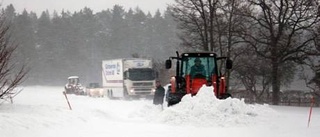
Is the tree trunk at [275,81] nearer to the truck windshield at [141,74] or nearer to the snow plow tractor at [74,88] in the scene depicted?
the truck windshield at [141,74]

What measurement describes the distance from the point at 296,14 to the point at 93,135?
24.3 m

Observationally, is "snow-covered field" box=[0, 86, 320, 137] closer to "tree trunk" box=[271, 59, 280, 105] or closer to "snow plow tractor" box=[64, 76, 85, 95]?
"tree trunk" box=[271, 59, 280, 105]

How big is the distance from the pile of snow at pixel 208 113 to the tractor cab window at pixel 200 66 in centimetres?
235

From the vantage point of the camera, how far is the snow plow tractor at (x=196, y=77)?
18.9 m

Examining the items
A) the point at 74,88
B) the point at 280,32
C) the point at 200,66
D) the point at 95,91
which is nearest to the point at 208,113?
the point at 200,66

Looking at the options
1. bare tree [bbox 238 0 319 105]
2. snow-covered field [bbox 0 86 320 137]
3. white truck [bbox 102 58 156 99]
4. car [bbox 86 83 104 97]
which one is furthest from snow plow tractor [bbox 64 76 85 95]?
snow-covered field [bbox 0 86 320 137]

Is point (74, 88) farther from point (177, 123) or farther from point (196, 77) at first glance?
point (177, 123)

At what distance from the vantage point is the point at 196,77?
62.6 feet

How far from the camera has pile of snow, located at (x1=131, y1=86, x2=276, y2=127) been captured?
15.9m

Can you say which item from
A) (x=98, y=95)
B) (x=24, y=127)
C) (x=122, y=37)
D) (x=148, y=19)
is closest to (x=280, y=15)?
(x=98, y=95)

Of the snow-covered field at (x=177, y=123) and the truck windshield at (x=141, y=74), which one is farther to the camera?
the truck windshield at (x=141, y=74)

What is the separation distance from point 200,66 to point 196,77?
54cm

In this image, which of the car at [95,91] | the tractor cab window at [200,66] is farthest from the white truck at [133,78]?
the tractor cab window at [200,66]

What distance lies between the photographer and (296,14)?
1293 inches
